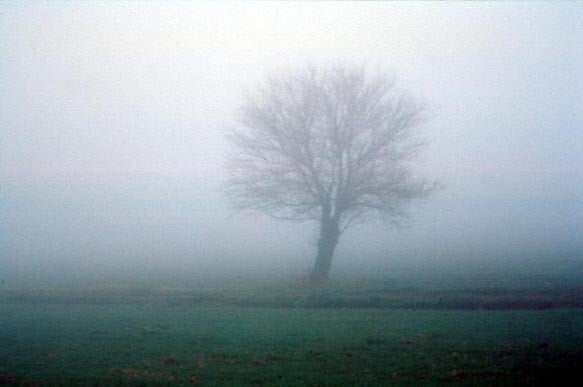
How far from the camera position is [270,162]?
123 ft

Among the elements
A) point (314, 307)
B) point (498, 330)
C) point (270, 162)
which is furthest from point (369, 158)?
point (498, 330)

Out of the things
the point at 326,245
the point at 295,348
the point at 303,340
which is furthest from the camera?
the point at 326,245

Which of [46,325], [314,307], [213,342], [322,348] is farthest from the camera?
[314,307]

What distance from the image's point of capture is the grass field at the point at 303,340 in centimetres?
1221

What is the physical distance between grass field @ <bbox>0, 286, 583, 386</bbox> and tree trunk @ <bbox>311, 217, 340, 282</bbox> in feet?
33.2

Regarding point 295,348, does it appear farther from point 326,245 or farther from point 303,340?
point 326,245

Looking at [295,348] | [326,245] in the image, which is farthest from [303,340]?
[326,245]

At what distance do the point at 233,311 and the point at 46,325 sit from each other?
7606 millimetres

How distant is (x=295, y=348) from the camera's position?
15305mm

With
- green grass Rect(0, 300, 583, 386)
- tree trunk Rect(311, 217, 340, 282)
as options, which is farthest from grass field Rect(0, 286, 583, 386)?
tree trunk Rect(311, 217, 340, 282)

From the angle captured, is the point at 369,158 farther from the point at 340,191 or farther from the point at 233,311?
the point at 233,311

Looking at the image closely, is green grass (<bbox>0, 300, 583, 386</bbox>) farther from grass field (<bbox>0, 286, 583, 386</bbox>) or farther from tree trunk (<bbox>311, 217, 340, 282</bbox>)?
tree trunk (<bbox>311, 217, 340, 282</bbox>)

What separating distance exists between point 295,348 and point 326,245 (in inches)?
907

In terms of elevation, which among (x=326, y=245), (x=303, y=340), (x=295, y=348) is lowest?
(x=295, y=348)
